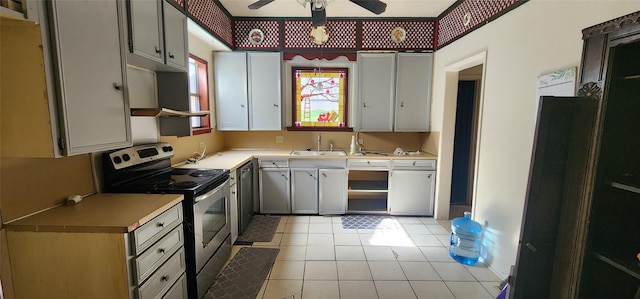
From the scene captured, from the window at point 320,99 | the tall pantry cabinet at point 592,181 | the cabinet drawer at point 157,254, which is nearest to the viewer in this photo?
the tall pantry cabinet at point 592,181

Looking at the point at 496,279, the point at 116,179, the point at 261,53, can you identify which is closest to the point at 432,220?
the point at 496,279

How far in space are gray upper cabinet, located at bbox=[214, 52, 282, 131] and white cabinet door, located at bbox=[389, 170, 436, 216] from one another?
177 centimetres

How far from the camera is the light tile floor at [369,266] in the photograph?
2.15 m

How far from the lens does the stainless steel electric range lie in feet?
6.06

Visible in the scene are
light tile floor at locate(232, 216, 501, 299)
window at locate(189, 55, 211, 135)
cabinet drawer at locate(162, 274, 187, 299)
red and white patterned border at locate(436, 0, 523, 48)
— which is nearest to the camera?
cabinet drawer at locate(162, 274, 187, 299)

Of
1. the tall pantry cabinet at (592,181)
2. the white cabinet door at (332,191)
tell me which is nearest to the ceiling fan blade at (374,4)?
the tall pantry cabinet at (592,181)

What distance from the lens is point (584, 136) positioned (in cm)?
119

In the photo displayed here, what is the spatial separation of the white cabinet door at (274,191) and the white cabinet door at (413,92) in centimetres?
170

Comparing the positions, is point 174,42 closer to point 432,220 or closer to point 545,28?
point 545,28

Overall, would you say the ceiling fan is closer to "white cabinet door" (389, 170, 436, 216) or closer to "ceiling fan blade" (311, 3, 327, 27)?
"ceiling fan blade" (311, 3, 327, 27)

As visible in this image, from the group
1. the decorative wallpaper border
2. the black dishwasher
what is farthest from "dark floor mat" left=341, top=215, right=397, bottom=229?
the decorative wallpaper border

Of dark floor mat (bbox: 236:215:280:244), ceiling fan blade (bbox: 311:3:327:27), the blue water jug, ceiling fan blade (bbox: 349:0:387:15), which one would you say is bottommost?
dark floor mat (bbox: 236:215:280:244)

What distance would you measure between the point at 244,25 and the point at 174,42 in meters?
1.61

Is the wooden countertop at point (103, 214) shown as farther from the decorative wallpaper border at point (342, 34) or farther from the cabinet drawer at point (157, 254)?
the decorative wallpaper border at point (342, 34)
